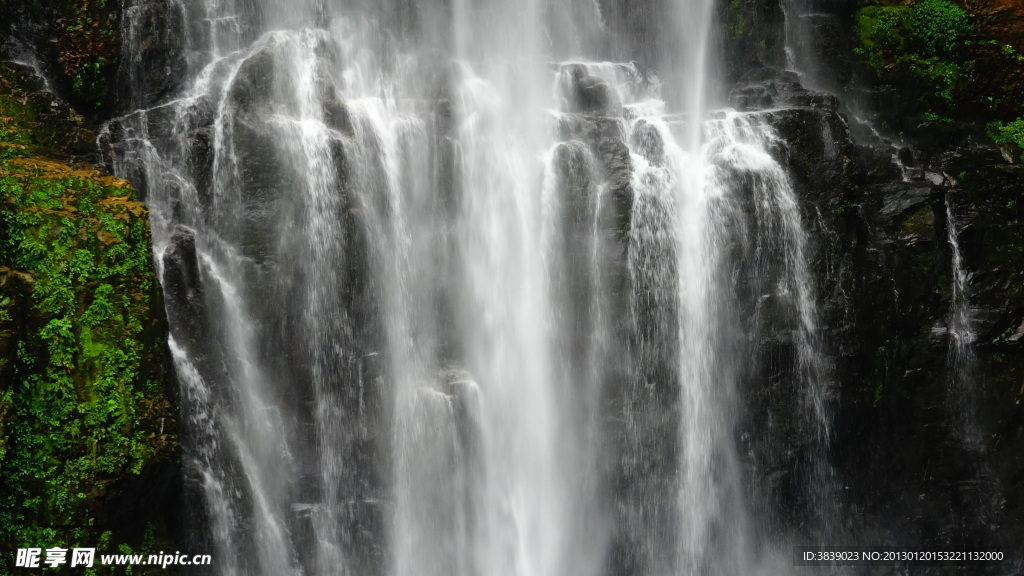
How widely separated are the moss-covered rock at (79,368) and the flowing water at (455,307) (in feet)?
6.54

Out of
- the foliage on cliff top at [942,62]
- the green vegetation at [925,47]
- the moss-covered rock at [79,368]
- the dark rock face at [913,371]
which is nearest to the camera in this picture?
the moss-covered rock at [79,368]

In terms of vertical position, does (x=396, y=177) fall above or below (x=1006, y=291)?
above

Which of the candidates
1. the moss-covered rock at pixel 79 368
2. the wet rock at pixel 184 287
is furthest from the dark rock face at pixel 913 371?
the moss-covered rock at pixel 79 368

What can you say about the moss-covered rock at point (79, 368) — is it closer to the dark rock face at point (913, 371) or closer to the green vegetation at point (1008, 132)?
the dark rock face at point (913, 371)

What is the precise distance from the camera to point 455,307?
16391 mm

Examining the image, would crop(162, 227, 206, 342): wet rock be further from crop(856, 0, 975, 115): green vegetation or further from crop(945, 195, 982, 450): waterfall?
crop(856, 0, 975, 115): green vegetation

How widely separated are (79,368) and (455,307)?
696cm

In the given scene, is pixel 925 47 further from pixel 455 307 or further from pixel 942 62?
pixel 455 307

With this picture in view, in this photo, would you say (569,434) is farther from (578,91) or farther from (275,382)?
(578,91)

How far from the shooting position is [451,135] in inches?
663

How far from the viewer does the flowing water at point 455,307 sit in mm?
14812

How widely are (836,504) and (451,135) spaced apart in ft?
35.0

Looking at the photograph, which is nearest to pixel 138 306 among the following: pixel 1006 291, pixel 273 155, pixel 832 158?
pixel 273 155

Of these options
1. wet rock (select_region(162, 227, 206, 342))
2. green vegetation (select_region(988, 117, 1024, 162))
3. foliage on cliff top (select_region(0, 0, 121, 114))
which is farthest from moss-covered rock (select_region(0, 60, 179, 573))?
green vegetation (select_region(988, 117, 1024, 162))
